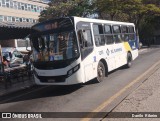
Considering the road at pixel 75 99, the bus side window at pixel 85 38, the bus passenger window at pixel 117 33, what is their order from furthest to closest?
the bus passenger window at pixel 117 33, the bus side window at pixel 85 38, the road at pixel 75 99

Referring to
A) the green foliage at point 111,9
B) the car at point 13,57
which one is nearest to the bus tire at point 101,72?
the car at point 13,57

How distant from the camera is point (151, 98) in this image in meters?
8.83

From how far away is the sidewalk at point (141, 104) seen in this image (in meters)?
7.12

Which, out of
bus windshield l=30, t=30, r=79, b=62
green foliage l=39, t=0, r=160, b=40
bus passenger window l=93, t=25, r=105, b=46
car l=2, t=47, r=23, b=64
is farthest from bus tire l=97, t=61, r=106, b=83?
green foliage l=39, t=0, r=160, b=40

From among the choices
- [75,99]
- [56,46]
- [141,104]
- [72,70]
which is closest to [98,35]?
[56,46]

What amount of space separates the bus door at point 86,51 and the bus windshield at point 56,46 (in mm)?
398

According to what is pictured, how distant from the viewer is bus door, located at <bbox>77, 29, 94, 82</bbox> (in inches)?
452

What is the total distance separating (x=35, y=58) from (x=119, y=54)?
570cm

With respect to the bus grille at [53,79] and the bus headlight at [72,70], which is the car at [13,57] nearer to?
the bus grille at [53,79]

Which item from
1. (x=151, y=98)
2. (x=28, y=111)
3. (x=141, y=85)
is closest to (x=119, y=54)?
(x=141, y=85)

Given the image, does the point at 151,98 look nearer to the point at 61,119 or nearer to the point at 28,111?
the point at 61,119

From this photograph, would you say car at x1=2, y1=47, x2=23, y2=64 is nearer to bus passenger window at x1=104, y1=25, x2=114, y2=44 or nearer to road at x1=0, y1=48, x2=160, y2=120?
bus passenger window at x1=104, y1=25, x2=114, y2=44

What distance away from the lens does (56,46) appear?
1133cm

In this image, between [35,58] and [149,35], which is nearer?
[35,58]
